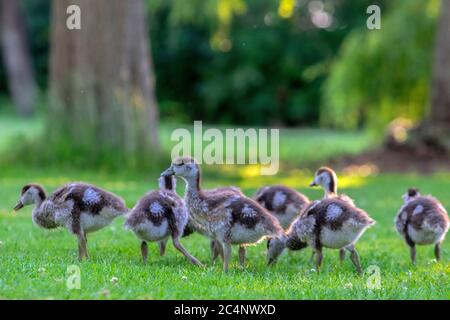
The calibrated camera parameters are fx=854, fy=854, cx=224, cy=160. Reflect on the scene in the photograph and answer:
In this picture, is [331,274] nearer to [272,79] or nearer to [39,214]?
[39,214]

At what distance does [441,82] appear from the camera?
2339 centimetres

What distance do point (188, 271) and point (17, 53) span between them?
46.9m

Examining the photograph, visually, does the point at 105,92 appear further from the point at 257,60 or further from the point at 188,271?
the point at 257,60

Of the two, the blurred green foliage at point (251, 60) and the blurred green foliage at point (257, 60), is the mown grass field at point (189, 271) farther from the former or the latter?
the blurred green foliage at point (257, 60)

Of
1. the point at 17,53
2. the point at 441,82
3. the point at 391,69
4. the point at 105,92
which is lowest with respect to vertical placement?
the point at 105,92

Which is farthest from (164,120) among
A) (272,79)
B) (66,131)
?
(66,131)

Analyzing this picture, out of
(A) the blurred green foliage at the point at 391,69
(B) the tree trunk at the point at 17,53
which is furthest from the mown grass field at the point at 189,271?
(B) the tree trunk at the point at 17,53

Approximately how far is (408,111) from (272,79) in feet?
97.1

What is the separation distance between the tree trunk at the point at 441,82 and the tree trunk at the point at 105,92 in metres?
7.95

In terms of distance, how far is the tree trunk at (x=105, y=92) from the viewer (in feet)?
66.7

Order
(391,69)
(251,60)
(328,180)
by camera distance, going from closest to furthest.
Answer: (328,180) → (391,69) → (251,60)

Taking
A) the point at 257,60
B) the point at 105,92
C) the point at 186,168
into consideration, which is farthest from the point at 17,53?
the point at 186,168
